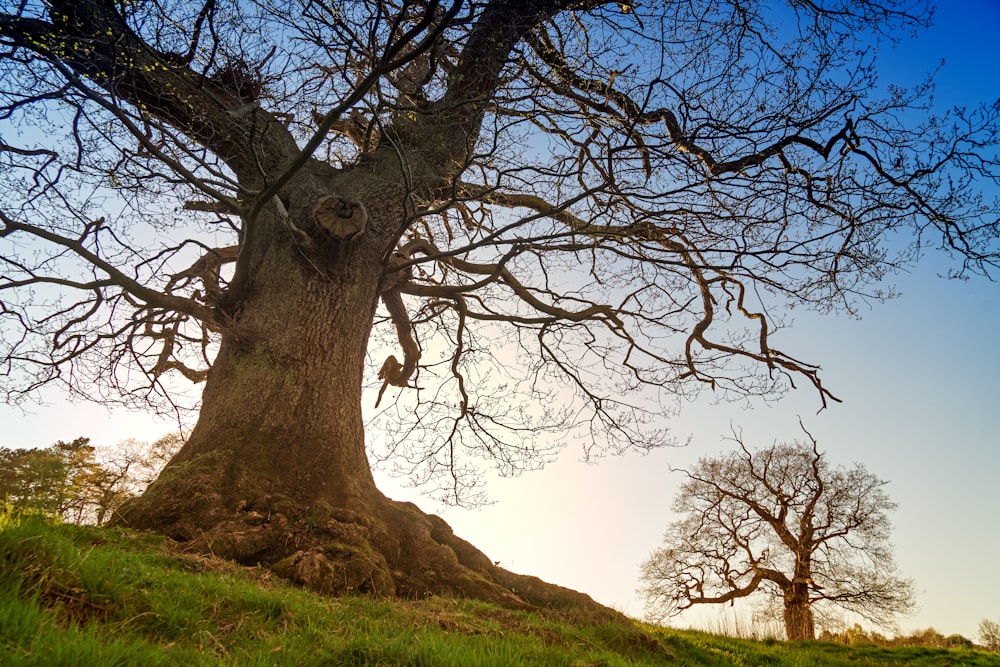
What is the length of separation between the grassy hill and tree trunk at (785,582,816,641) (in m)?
12.7

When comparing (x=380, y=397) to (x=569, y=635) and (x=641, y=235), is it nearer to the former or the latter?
(x=641, y=235)

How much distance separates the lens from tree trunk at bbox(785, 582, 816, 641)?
13438mm

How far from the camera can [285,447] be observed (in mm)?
4621

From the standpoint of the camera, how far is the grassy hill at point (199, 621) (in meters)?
1.77

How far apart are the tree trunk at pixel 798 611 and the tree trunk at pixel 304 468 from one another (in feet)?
39.2

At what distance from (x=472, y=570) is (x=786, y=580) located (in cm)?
1295

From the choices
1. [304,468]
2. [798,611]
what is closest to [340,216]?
[304,468]

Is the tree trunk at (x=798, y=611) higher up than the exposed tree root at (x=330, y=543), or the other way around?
the exposed tree root at (x=330, y=543)

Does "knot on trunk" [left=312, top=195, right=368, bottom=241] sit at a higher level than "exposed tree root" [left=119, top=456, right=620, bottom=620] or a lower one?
higher

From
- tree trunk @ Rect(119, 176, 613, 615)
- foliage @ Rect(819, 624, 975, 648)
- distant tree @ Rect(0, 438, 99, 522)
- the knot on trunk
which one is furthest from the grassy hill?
foliage @ Rect(819, 624, 975, 648)

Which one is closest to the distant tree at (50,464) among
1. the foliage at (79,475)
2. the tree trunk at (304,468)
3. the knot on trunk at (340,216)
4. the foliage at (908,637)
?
the foliage at (79,475)

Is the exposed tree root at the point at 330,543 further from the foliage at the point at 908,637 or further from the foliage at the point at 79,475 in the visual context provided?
the foliage at the point at 908,637

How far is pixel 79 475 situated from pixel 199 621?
35.8 ft

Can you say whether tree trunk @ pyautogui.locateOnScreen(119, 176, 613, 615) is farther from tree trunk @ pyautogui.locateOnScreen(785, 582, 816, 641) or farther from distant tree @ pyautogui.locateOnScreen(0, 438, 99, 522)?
tree trunk @ pyautogui.locateOnScreen(785, 582, 816, 641)
